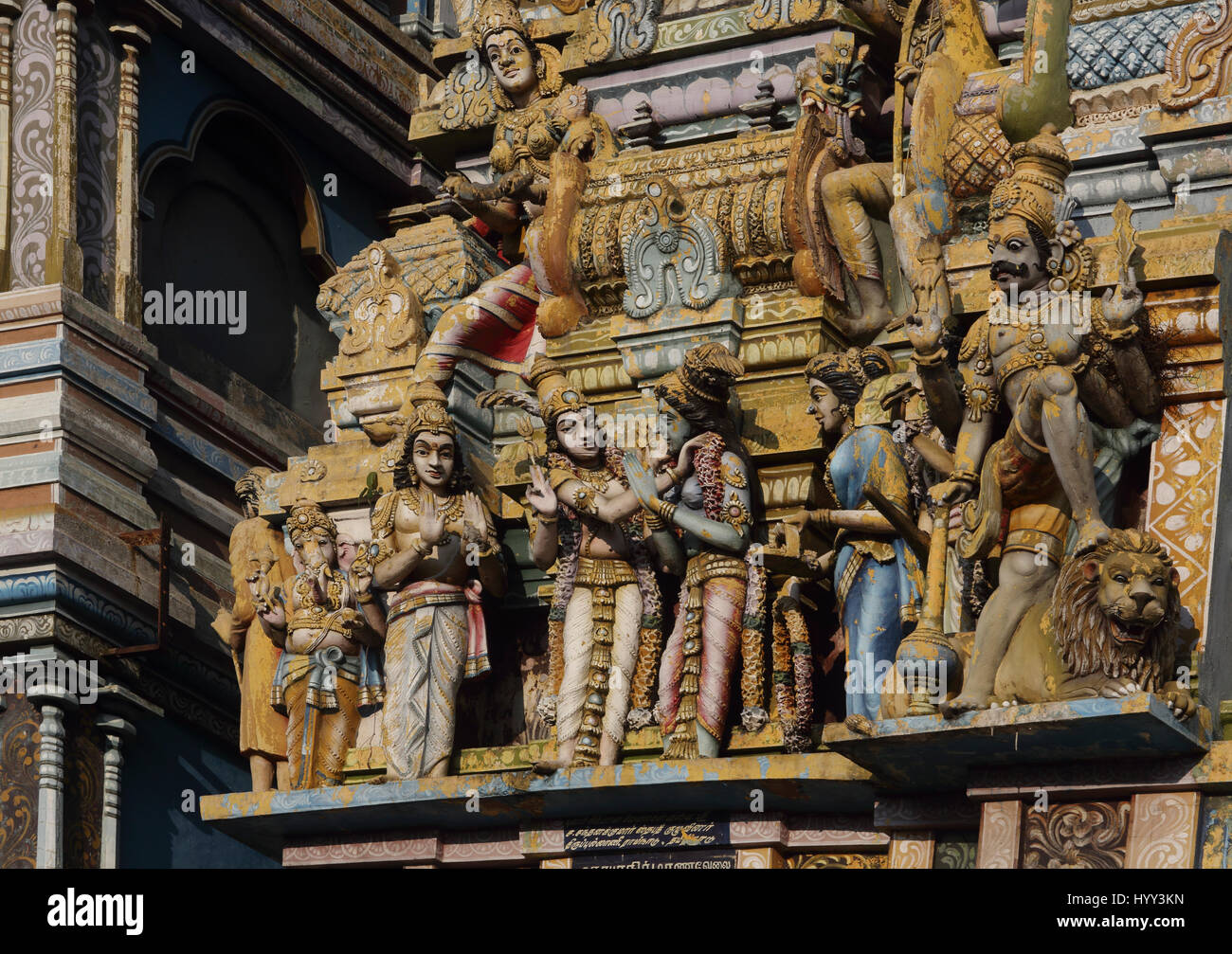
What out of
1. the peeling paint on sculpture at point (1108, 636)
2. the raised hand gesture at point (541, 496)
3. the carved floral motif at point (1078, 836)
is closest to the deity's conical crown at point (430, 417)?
the raised hand gesture at point (541, 496)

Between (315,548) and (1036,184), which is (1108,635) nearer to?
(1036,184)

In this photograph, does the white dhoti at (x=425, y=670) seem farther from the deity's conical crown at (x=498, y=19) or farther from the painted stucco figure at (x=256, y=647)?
the deity's conical crown at (x=498, y=19)

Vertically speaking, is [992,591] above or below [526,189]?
below

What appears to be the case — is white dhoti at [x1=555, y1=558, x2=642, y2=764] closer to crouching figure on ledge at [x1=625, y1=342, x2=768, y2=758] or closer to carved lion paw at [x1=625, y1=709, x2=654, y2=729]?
carved lion paw at [x1=625, y1=709, x2=654, y2=729]

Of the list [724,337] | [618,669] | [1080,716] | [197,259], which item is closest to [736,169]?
[724,337]

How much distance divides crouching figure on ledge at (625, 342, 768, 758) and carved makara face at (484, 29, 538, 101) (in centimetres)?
418

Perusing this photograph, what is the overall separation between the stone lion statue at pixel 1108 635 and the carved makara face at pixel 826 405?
2.34 m

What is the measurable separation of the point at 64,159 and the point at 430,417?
5644 millimetres

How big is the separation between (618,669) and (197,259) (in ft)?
27.6

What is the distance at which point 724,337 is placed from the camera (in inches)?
826

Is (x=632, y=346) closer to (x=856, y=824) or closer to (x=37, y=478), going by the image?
(x=856, y=824)

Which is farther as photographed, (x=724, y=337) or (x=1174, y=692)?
(x=724, y=337)

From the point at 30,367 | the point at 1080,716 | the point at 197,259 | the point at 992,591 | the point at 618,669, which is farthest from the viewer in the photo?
the point at 197,259

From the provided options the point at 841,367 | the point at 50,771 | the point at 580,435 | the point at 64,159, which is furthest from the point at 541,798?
the point at 64,159
